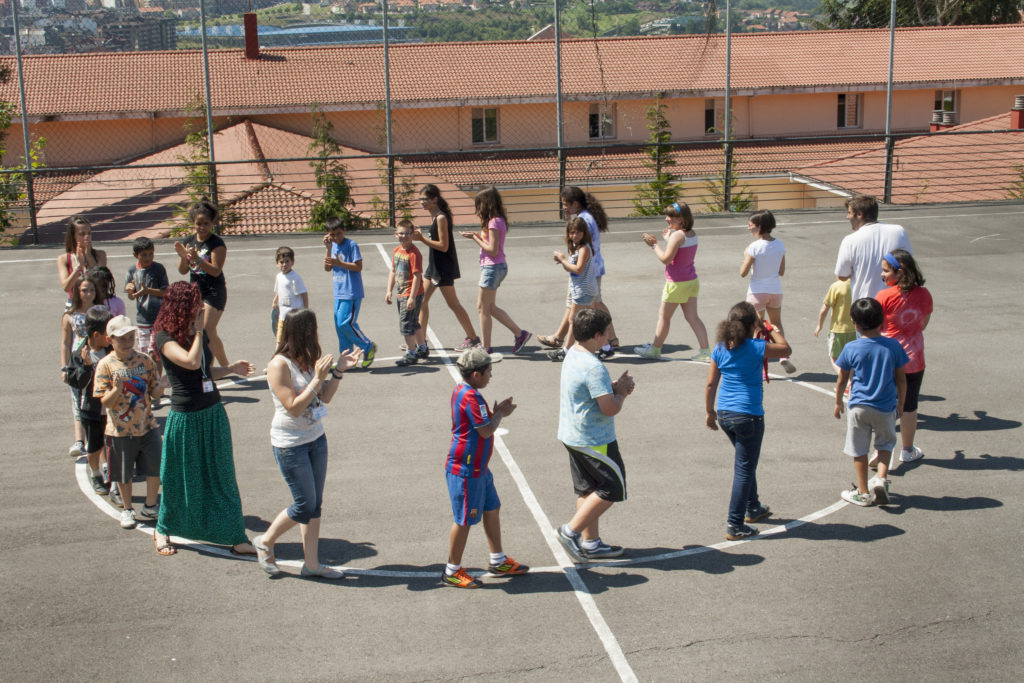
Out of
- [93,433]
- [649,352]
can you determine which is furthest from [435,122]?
[93,433]

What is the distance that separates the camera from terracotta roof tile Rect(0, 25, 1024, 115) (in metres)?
34.9

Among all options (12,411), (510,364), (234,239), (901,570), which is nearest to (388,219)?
(234,239)

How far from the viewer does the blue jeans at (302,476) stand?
256 inches

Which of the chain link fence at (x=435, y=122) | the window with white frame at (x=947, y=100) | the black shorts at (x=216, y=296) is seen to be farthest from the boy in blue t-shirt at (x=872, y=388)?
the window with white frame at (x=947, y=100)

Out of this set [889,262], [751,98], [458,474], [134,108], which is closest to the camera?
[458,474]

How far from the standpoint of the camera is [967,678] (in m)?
5.63

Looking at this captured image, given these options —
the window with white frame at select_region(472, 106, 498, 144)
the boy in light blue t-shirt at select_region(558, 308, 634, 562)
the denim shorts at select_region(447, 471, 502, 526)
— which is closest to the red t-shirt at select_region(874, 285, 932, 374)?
the boy in light blue t-shirt at select_region(558, 308, 634, 562)

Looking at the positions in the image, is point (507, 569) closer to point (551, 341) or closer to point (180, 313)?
point (180, 313)

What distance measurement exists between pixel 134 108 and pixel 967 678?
33.2 meters

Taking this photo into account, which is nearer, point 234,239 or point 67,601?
point 67,601

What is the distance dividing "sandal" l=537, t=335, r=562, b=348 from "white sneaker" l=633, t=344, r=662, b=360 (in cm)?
91

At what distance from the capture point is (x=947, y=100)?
39.8 metres

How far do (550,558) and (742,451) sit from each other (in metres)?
1.49

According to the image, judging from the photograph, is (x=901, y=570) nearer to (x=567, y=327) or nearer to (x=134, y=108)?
(x=567, y=327)
